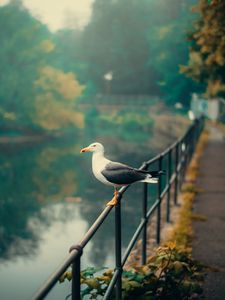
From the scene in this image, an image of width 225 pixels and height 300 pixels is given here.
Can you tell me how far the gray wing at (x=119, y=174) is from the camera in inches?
156

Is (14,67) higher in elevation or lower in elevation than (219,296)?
higher

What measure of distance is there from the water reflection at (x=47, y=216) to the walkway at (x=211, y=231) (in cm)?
244

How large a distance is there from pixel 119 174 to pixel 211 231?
10.7ft

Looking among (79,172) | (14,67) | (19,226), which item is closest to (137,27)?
(14,67)

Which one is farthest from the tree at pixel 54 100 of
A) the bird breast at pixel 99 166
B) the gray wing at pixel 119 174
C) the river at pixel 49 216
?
the gray wing at pixel 119 174

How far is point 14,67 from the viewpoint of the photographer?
37.1m

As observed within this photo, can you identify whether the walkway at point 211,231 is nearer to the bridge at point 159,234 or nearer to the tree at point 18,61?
the bridge at point 159,234

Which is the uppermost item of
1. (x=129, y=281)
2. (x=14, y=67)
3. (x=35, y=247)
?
(x=14, y=67)

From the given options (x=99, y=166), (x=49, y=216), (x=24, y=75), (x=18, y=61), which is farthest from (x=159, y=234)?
(x=18, y=61)

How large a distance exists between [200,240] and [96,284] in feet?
9.56

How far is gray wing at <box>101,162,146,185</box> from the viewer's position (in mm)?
3971

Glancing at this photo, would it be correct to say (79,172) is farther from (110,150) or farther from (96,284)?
(96,284)

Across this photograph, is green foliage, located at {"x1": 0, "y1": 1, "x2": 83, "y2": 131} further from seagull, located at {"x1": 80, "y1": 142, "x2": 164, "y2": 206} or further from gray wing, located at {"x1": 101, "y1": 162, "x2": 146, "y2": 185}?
gray wing, located at {"x1": 101, "y1": 162, "x2": 146, "y2": 185}

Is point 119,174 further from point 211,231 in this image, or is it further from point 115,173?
point 211,231
